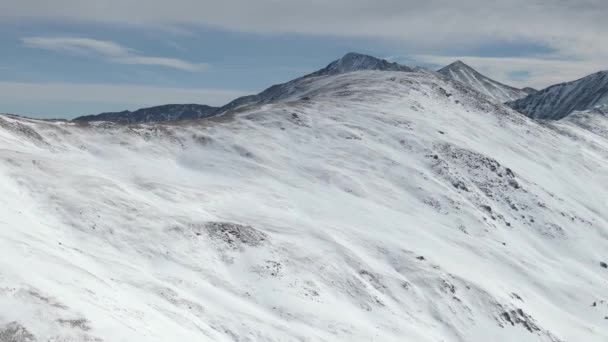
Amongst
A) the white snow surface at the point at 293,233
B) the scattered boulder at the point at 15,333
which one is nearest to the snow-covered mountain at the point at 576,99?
the white snow surface at the point at 293,233

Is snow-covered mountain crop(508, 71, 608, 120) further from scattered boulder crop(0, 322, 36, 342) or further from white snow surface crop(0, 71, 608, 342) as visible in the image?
scattered boulder crop(0, 322, 36, 342)

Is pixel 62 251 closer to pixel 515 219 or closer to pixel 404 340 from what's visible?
pixel 404 340

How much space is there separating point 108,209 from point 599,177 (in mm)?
69299

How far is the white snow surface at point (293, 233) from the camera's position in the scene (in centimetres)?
2414

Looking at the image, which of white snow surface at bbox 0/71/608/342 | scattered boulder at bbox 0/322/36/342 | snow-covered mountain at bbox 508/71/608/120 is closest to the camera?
scattered boulder at bbox 0/322/36/342

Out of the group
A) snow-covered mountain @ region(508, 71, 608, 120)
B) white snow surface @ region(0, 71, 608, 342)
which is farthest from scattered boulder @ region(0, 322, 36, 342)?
snow-covered mountain @ region(508, 71, 608, 120)

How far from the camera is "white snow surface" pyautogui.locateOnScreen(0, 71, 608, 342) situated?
24141 mm

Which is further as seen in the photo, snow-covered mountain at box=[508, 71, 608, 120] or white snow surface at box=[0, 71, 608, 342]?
snow-covered mountain at box=[508, 71, 608, 120]

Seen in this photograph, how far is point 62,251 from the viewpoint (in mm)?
25094

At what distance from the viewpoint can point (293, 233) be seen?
125 feet

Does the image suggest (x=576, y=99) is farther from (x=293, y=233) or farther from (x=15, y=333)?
(x=15, y=333)

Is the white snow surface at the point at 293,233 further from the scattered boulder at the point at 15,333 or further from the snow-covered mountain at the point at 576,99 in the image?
the snow-covered mountain at the point at 576,99

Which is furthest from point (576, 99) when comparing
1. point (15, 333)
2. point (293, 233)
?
point (15, 333)

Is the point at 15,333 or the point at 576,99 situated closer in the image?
the point at 15,333
